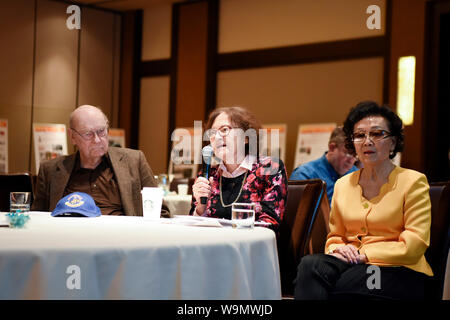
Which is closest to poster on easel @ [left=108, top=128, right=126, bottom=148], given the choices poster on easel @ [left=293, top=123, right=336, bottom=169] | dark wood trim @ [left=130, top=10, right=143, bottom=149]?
dark wood trim @ [left=130, top=10, right=143, bottom=149]

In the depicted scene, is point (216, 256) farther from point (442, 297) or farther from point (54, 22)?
point (54, 22)

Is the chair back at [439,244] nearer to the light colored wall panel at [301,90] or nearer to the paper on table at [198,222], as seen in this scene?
the paper on table at [198,222]

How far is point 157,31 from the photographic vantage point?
31.6 feet

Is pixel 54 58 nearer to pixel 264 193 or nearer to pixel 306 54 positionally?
pixel 306 54

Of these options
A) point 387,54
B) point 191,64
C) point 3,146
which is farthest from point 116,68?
point 387,54

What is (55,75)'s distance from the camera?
30.1ft

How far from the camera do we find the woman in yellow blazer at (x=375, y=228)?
2.33 metres

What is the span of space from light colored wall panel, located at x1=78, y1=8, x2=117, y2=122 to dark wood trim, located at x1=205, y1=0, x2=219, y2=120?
1.96 metres

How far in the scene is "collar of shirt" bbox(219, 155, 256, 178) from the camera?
9.78ft

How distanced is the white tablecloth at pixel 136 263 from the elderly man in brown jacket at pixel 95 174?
3.82 ft

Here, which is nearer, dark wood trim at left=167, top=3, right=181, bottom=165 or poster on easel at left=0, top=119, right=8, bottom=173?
poster on easel at left=0, top=119, right=8, bottom=173

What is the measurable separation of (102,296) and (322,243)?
180 centimetres

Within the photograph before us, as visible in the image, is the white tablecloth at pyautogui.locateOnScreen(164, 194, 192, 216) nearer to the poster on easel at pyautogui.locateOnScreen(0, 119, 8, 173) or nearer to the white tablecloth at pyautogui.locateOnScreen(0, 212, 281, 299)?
the white tablecloth at pyautogui.locateOnScreen(0, 212, 281, 299)
